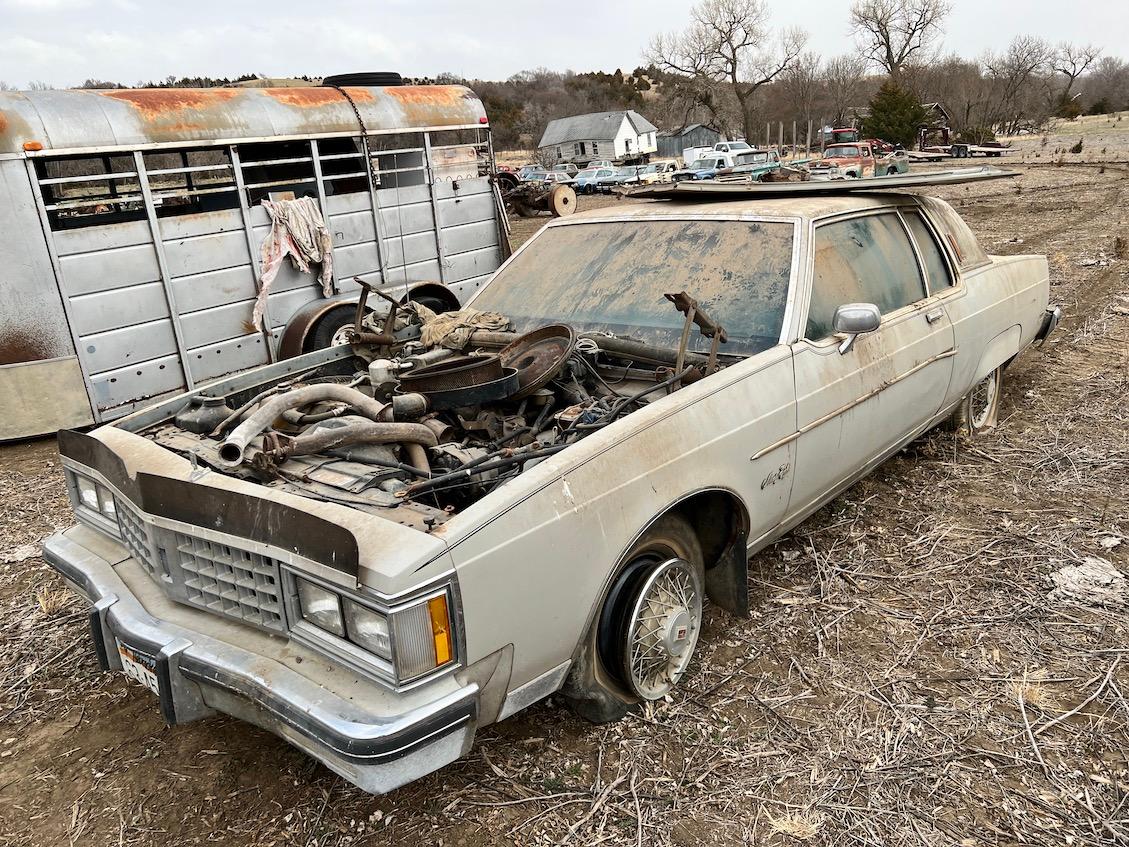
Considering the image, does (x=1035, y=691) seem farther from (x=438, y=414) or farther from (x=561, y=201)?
(x=561, y=201)

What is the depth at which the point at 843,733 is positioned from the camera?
9.20ft

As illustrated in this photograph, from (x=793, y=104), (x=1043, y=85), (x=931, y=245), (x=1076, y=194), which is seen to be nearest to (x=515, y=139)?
(x=793, y=104)

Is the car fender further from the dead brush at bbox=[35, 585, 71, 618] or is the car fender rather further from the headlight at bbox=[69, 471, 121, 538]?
the dead brush at bbox=[35, 585, 71, 618]

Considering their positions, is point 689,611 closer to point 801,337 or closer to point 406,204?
point 801,337

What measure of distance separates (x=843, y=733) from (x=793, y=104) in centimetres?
6192

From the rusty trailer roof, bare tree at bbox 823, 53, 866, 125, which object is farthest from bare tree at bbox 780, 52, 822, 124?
the rusty trailer roof

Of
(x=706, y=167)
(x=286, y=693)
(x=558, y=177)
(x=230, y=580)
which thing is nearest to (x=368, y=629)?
(x=286, y=693)

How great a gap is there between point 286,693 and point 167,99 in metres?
6.21

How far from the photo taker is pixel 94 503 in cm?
317

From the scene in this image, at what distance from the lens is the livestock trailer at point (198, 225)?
6.12 metres

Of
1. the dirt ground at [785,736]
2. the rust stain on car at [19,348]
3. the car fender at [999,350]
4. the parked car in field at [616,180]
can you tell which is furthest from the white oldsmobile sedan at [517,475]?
the parked car in field at [616,180]

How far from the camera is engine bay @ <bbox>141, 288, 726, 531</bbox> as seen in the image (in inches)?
103

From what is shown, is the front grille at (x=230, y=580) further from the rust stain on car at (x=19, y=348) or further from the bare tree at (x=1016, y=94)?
the bare tree at (x=1016, y=94)

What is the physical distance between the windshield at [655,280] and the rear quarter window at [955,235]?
5.11 feet
